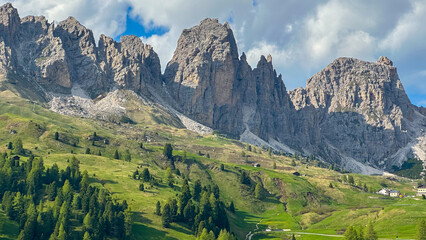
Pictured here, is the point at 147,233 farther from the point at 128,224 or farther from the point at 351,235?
the point at 351,235

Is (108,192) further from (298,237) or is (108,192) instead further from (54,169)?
(298,237)

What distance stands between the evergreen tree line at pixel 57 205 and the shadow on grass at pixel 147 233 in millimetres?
6177

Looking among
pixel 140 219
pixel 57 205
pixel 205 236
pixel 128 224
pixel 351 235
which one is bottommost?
pixel 205 236

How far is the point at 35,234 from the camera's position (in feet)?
477

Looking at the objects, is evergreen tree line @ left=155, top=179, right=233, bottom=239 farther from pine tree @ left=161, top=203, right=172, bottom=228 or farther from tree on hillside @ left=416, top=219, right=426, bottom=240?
tree on hillside @ left=416, top=219, right=426, bottom=240

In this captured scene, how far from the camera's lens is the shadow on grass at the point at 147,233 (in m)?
161

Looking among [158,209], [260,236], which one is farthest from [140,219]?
[260,236]

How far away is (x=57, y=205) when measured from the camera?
164 m

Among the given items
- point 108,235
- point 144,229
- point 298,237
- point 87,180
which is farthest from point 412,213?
point 87,180

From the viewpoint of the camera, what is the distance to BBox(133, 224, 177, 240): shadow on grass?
6324 inches

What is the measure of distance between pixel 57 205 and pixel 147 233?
36250 millimetres

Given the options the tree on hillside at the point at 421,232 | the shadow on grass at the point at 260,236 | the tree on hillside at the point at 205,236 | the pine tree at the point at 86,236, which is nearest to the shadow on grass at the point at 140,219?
the tree on hillside at the point at 205,236

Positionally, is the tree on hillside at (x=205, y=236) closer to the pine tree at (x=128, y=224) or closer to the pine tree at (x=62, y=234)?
the pine tree at (x=128, y=224)

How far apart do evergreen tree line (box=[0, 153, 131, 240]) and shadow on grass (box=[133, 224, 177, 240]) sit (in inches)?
243
